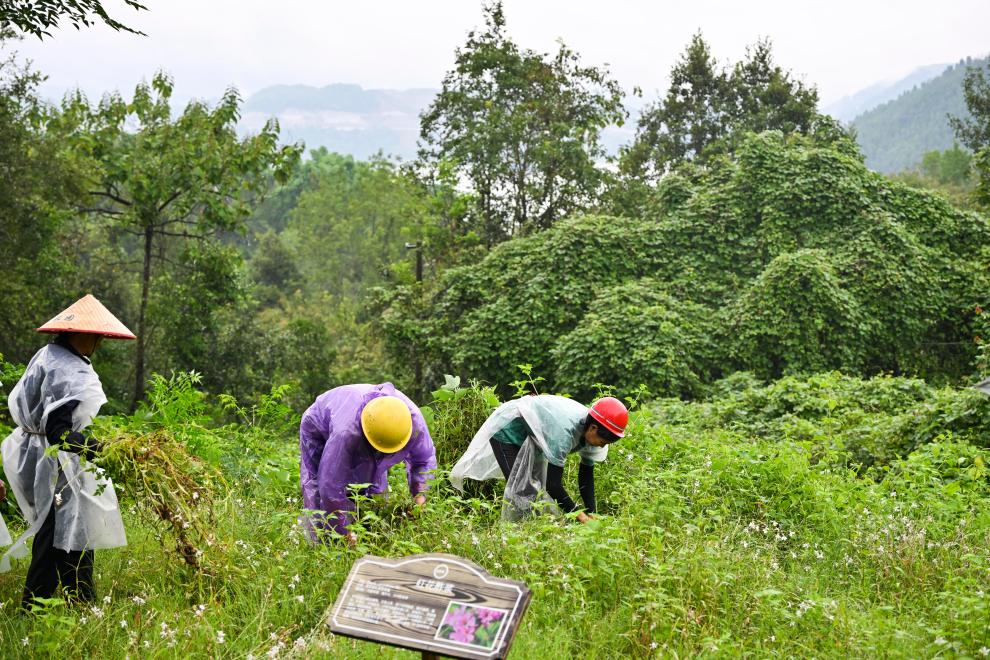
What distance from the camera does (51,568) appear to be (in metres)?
4.04

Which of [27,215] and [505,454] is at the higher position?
[27,215]

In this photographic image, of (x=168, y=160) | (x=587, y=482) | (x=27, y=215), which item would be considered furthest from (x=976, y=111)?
(x=587, y=482)

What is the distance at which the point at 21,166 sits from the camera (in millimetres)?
13523

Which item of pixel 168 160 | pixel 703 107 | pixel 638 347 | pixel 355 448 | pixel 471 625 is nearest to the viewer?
pixel 471 625

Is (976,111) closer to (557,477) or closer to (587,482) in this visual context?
(587,482)

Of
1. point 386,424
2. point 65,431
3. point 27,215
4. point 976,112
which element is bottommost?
point 386,424

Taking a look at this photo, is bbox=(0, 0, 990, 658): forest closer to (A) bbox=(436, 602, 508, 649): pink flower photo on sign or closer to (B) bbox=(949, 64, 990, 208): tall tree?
(A) bbox=(436, 602, 508, 649): pink flower photo on sign

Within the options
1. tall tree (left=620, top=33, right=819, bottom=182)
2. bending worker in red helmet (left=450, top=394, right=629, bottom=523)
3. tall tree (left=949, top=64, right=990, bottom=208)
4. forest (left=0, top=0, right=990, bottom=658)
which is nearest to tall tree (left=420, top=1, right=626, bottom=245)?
forest (left=0, top=0, right=990, bottom=658)

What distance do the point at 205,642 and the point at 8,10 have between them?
11.6ft

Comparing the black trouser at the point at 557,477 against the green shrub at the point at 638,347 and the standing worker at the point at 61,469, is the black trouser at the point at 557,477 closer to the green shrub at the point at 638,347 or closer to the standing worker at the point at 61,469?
the standing worker at the point at 61,469

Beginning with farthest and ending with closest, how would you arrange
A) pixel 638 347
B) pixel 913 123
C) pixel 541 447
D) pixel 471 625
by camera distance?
pixel 913 123, pixel 638 347, pixel 541 447, pixel 471 625

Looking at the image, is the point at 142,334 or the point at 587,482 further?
the point at 142,334

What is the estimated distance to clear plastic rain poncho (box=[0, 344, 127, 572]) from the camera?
3.97 m

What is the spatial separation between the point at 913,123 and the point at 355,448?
132 meters
